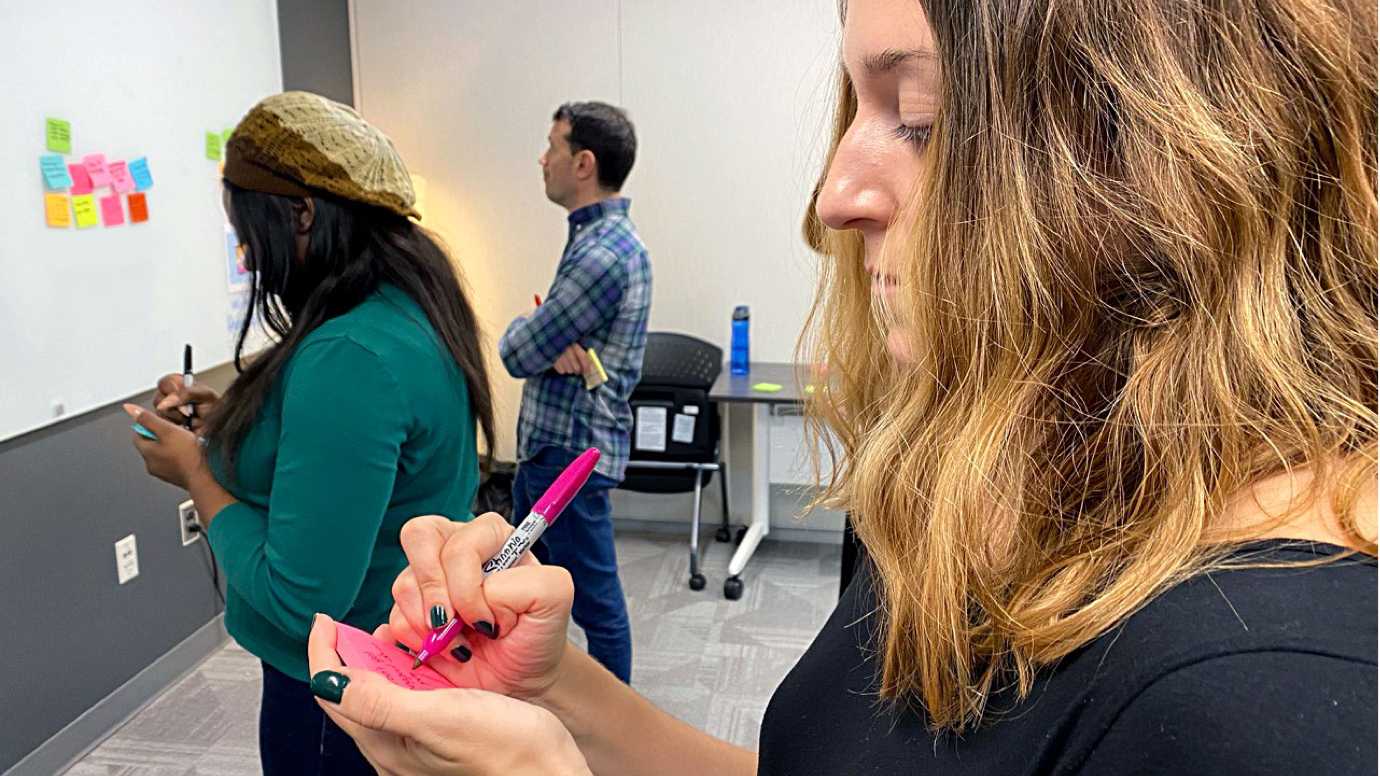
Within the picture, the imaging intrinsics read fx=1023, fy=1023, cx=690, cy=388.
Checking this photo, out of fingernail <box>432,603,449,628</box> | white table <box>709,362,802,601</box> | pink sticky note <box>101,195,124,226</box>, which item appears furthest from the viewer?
white table <box>709,362,802,601</box>

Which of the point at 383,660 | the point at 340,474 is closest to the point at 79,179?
the point at 340,474

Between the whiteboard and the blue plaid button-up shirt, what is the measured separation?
103 centimetres

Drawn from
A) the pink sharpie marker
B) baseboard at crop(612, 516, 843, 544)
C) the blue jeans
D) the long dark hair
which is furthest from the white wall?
the pink sharpie marker

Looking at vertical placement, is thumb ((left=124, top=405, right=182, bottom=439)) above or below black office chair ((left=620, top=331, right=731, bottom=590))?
above

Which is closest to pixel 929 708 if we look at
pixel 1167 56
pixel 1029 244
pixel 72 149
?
pixel 1029 244

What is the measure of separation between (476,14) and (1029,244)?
13.2 ft

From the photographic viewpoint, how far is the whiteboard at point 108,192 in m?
2.43

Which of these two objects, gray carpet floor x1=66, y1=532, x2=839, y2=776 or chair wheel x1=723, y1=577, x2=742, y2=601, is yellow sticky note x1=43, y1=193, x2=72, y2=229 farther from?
chair wheel x1=723, y1=577, x2=742, y2=601

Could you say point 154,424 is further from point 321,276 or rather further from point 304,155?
point 304,155

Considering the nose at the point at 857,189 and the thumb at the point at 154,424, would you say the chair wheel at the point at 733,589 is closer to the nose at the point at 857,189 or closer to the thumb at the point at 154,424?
the thumb at the point at 154,424

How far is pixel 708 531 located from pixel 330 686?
12.2ft

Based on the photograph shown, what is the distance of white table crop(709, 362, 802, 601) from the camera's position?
365 cm

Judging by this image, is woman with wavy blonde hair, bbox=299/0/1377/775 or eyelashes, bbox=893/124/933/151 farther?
eyelashes, bbox=893/124/933/151

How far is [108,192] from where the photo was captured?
2.73 m
